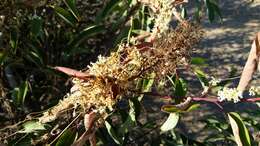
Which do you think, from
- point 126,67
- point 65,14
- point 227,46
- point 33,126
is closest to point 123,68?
point 126,67

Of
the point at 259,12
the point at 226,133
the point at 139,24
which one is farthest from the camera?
the point at 259,12

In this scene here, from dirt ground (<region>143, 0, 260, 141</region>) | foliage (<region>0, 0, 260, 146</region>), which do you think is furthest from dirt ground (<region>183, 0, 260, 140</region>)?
foliage (<region>0, 0, 260, 146</region>)

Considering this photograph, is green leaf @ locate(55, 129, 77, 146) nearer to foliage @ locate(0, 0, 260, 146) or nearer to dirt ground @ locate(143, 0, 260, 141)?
foliage @ locate(0, 0, 260, 146)

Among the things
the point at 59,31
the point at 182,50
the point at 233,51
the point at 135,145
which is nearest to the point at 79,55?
the point at 59,31

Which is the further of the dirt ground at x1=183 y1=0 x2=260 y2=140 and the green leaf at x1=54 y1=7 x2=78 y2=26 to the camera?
the dirt ground at x1=183 y1=0 x2=260 y2=140

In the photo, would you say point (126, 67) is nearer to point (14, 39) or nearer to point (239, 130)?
point (239, 130)

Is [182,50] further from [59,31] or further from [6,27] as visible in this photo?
[59,31]
